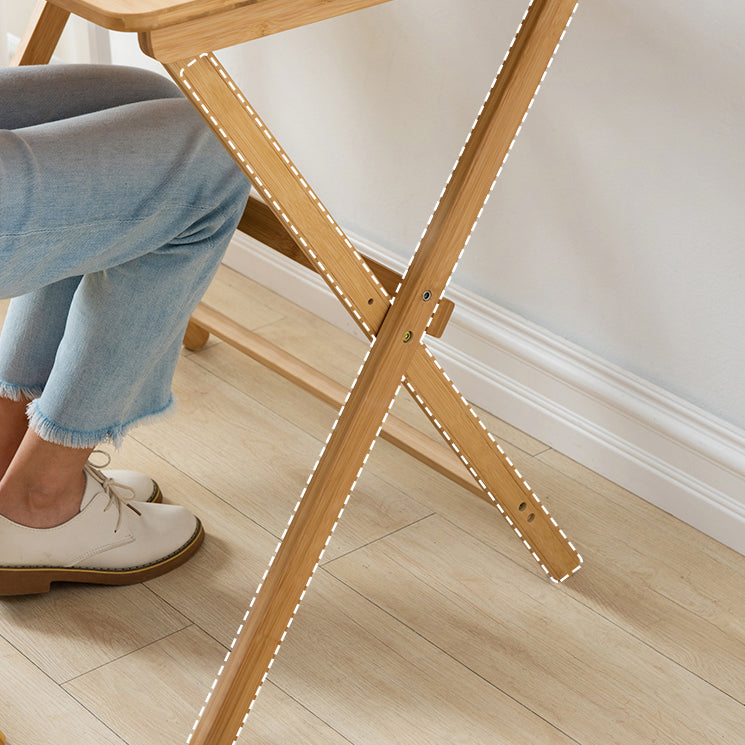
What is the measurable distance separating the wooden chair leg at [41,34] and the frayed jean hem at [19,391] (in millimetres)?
436

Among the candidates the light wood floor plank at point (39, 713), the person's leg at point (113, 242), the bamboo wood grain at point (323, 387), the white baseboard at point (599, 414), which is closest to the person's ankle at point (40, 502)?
the person's leg at point (113, 242)

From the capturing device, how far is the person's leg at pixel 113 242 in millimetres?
833

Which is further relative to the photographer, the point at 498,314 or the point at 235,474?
the point at 498,314

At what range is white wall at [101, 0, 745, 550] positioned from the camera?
123 cm

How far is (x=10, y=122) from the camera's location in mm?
1008

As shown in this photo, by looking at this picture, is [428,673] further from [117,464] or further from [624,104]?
[624,104]

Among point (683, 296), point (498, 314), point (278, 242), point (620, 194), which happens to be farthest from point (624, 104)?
point (278, 242)

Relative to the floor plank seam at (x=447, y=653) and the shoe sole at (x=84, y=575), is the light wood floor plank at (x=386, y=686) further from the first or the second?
the shoe sole at (x=84, y=575)

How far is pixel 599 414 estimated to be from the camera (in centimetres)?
143

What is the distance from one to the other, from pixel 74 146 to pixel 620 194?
74cm

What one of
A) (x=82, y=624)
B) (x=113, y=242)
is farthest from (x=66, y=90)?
(x=82, y=624)

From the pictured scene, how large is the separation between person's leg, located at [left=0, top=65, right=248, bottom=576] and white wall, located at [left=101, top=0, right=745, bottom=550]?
21.3 inches

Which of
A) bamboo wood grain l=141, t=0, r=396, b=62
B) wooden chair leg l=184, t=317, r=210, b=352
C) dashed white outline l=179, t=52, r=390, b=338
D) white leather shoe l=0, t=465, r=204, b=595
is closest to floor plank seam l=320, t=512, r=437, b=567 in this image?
white leather shoe l=0, t=465, r=204, b=595

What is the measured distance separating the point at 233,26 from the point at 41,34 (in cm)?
68
